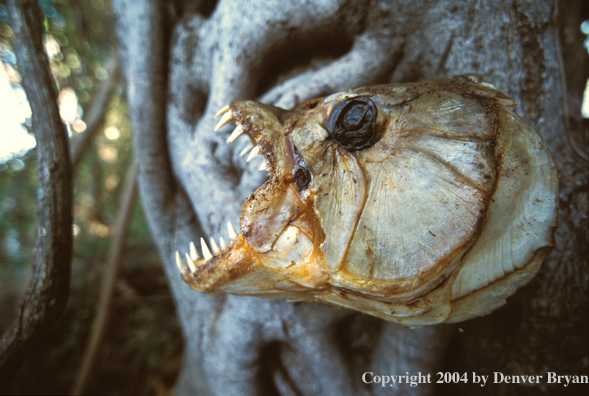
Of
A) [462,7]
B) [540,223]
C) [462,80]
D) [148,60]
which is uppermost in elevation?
[148,60]

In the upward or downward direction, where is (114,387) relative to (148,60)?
downward

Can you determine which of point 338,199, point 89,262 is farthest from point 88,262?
point 338,199

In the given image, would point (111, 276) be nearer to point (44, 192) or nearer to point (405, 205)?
point (44, 192)

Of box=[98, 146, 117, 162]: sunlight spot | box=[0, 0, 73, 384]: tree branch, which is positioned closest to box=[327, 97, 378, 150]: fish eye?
box=[0, 0, 73, 384]: tree branch

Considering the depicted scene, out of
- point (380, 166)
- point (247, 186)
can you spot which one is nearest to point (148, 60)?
point (247, 186)

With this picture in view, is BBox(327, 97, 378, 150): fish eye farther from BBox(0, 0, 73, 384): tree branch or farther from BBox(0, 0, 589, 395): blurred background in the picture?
BBox(0, 0, 589, 395): blurred background

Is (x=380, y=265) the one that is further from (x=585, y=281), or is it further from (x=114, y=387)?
(x=114, y=387)

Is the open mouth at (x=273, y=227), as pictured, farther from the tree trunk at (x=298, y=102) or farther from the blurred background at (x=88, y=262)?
the blurred background at (x=88, y=262)
